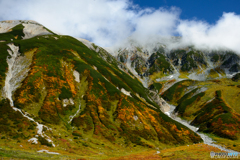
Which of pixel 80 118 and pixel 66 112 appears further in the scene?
pixel 66 112

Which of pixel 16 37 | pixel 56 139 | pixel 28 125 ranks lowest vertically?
pixel 56 139

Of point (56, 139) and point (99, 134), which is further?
point (99, 134)

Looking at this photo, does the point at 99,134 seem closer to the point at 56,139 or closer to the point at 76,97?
the point at 56,139

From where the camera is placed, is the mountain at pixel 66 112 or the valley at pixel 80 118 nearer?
the valley at pixel 80 118

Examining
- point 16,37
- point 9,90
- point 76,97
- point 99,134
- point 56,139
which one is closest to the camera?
point 56,139

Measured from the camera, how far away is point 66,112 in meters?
89.6

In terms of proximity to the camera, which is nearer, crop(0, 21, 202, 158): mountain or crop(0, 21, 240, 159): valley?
crop(0, 21, 240, 159): valley

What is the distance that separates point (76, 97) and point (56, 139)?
45.8 m

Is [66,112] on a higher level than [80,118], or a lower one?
higher

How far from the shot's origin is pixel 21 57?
12369cm

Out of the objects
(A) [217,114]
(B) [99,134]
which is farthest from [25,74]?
(A) [217,114]

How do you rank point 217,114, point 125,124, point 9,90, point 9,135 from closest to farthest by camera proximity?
point 9,135, point 9,90, point 125,124, point 217,114

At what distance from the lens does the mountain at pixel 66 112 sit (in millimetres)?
61188

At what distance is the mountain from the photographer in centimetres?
6119
